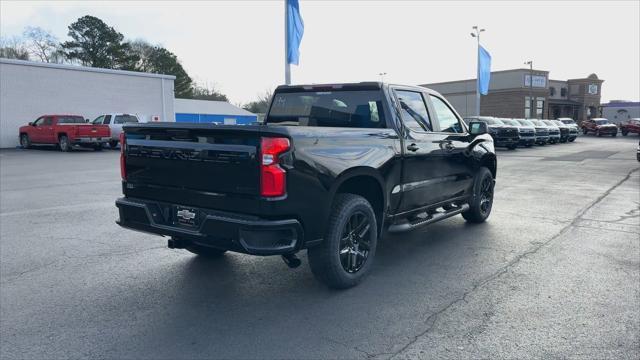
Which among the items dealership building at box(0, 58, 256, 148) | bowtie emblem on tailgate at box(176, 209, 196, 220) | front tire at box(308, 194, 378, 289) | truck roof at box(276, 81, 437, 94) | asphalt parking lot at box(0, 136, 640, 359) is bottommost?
asphalt parking lot at box(0, 136, 640, 359)

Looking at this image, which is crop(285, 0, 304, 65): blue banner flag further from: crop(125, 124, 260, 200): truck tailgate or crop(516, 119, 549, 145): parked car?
crop(516, 119, 549, 145): parked car

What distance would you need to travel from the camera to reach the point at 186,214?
4.12 m

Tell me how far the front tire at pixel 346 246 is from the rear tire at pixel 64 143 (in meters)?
21.9

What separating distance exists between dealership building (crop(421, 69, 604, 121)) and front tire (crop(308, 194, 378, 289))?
58062 mm

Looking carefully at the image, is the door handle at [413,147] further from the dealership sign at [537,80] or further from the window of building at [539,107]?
the window of building at [539,107]

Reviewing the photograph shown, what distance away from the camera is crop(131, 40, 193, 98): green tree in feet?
218

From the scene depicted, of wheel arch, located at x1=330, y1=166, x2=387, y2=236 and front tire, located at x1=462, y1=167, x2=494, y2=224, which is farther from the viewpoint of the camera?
front tire, located at x1=462, y1=167, x2=494, y2=224

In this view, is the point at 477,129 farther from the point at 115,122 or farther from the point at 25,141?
the point at 25,141

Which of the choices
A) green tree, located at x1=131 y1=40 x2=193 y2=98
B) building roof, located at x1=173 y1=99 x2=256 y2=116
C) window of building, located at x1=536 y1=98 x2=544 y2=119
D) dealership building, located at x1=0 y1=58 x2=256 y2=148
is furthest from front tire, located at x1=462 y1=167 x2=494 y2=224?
green tree, located at x1=131 y1=40 x2=193 y2=98

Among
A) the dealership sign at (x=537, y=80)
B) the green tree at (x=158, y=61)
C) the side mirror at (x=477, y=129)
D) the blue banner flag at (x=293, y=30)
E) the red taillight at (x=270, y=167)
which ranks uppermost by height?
the green tree at (x=158, y=61)

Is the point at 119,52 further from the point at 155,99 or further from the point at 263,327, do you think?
the point at 263,327

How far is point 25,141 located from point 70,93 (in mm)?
4616

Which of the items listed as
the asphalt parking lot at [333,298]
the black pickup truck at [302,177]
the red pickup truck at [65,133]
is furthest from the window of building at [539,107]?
the black pickup truck at [302,177]

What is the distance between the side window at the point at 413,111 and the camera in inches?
215
